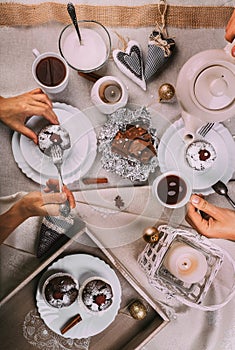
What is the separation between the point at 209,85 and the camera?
1244 millimetres

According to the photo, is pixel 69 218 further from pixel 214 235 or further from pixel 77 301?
pixel 214 235

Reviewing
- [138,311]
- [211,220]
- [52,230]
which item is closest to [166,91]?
[211,220]

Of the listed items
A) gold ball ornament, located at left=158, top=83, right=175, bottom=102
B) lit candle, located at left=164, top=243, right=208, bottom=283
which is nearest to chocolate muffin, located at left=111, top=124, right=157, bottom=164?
gold ball ornament, located at left=158, top=83, right=175, bottom=102

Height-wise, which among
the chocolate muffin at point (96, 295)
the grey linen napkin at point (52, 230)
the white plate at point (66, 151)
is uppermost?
the white plate at point (66, 151)

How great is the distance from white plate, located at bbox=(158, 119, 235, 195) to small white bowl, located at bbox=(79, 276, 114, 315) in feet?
1.01

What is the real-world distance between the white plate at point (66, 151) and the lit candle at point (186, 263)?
1.01 feet

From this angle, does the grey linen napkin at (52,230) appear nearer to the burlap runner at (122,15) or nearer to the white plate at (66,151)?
the white plate at (66,151)

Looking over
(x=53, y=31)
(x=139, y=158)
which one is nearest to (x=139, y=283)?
(x=139, y=158)

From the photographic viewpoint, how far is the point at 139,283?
137cm

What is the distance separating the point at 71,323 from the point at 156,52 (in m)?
0.68

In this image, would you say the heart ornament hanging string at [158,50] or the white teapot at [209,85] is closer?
the white teapot at [209,85]

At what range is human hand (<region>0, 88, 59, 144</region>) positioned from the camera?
131 centimetres

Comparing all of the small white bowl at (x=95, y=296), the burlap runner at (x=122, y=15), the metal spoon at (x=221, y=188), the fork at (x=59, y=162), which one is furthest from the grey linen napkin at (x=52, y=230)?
the burlap runner at (x=122, y=15)

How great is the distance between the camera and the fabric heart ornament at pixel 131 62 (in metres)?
1.34
